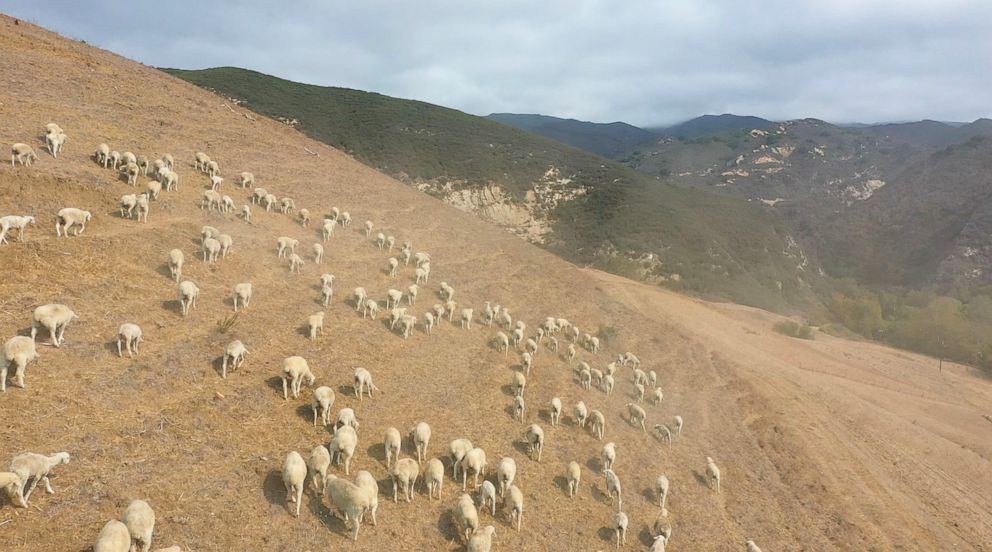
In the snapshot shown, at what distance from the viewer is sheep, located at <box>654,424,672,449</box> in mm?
14688

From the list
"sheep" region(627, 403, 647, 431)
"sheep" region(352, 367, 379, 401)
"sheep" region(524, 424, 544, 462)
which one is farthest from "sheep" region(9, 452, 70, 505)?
"sheep" region(627, 403, 647, 431)

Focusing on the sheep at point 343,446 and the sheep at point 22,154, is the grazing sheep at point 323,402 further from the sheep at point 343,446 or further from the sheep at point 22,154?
the sheep at point 22,154

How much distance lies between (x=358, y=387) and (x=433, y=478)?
3.30 meters

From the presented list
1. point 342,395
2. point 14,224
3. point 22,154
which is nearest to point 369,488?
point 342,395

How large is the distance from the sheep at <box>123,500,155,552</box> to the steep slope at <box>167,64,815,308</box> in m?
47.5

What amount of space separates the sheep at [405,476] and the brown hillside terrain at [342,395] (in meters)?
0.23

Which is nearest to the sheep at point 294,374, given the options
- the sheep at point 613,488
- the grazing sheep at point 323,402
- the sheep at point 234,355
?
the grazing sheep at point 323,402

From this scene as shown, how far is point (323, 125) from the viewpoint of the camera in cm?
7644

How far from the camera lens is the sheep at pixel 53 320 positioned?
8.88 meters

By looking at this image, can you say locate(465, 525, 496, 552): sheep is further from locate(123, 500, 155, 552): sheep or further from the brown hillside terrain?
locate(123, 500, 155, 552): sheep

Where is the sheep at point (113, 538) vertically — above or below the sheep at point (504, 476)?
above

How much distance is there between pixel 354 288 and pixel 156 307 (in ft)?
21.1

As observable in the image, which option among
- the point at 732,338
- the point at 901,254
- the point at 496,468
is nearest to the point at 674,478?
the point at 496,468

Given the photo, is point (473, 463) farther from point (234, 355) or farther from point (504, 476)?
point (234, 355)
